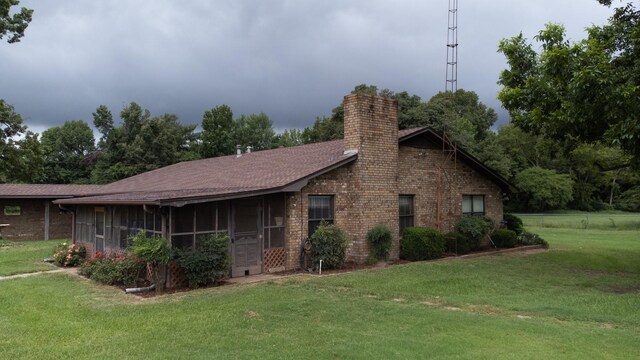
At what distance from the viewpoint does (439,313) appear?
350 inches

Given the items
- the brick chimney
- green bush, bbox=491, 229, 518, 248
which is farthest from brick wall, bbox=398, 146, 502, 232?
the brick chimney

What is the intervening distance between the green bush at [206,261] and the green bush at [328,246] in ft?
8.95

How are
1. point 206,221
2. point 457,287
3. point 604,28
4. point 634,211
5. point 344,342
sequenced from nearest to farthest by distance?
1. point 344,342
2. point 457,287
3. point 206,221
4. point 604,28
5. point 634,211

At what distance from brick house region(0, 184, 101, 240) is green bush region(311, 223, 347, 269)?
1737 cm

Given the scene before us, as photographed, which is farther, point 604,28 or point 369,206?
point 369,206

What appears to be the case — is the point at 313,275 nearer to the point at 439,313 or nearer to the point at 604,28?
the point at 439,313

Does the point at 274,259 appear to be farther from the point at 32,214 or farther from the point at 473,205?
the point at 32,214

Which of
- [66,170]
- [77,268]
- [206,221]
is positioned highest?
[66,170]

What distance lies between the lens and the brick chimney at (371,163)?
15211 millimetres

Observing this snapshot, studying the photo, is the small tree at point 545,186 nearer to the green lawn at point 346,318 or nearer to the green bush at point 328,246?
the green lawn at point 346,318

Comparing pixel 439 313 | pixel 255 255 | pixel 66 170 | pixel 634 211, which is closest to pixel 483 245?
pixel 255 255

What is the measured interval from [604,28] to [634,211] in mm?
62745

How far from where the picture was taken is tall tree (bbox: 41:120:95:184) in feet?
164

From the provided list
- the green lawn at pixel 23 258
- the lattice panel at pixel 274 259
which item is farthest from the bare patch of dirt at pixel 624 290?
the green lawn at pixel 23 258
